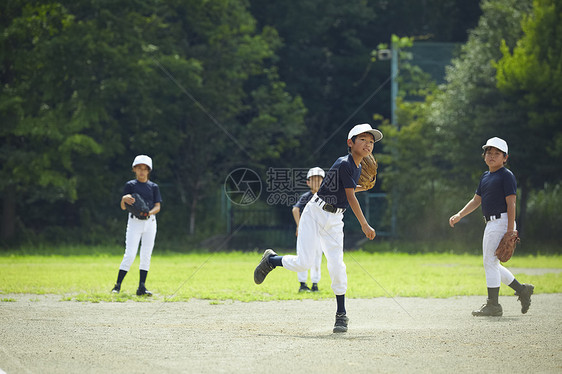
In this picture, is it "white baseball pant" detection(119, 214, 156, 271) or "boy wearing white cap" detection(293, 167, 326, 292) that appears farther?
"boy wearing white cap" detection(293, 167, 326, 292)

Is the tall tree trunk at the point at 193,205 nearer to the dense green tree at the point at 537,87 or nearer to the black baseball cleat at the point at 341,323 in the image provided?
the dense green tree at the point at 537,87

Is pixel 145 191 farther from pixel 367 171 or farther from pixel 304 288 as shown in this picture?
pixel 367 171

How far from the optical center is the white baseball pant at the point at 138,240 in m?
12.1

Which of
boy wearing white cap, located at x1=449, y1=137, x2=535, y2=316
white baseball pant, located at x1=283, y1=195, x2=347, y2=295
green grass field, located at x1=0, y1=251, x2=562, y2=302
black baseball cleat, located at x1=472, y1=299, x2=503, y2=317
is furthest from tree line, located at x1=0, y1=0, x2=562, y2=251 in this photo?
white baseball pant, located at x1=283, y1=195, x2=347, y2=295

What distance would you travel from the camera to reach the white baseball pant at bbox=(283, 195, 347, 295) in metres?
8.56

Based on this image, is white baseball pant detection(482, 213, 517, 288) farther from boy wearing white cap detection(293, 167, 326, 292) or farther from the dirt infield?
boy wearing white cap detection(293, 167, 326, 292)

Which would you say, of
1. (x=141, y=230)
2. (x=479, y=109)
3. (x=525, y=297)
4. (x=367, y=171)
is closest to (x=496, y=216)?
(x=525, y=297)

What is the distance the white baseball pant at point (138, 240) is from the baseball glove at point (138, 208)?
173mm

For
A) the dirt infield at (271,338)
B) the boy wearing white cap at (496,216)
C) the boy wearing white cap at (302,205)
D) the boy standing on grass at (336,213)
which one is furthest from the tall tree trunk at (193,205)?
the boy standing on grass at (336,213)

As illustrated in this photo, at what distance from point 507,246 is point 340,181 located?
2.75m

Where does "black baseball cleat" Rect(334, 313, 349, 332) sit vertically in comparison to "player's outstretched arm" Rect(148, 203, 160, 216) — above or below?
below

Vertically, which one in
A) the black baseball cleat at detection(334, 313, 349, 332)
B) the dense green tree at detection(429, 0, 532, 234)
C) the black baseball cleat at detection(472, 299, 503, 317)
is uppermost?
the dense green tree at detection(429, 0, 532, 234)

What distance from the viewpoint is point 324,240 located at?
8625mm

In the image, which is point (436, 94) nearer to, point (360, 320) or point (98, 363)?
point (360, 320)
